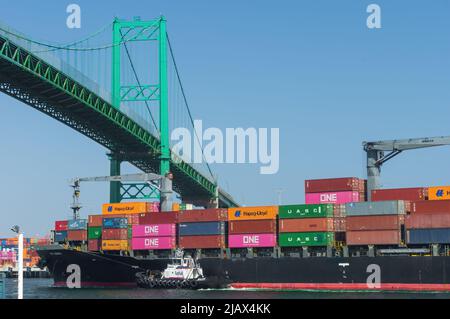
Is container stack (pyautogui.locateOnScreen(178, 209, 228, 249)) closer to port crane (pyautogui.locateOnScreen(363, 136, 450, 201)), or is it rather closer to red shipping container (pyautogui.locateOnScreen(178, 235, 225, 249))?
red shipping container (pyautogui.locateOnScreen(178, 235, 225, 249))

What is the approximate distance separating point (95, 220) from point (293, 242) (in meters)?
20.7

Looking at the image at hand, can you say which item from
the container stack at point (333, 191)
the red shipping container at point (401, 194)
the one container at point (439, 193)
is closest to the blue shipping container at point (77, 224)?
the container stack at point (333, 191)

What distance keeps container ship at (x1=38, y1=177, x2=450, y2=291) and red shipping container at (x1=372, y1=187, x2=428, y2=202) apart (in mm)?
81

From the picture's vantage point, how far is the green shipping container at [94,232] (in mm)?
66750

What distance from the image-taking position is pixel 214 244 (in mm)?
60656

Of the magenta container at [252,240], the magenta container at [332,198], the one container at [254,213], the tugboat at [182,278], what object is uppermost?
the magenta container at [332,198]

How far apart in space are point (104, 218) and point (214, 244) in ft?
38.7

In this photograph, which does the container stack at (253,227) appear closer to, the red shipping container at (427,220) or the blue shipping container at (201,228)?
the blue shipping container at (201,228)

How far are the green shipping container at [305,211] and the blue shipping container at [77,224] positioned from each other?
21.5 meters

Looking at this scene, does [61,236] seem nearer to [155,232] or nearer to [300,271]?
[155,232]

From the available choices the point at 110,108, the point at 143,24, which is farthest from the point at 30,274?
the point at 110,108

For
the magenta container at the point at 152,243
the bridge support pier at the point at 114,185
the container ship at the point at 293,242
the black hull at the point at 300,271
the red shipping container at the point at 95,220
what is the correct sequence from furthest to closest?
the bridge support pier at the point at 114,185 → the red shipping container at the point at 95,220 → the magenta container at the point at 152,243 → the container ship at the point at 293,242 → the black hull at the point at 300,271

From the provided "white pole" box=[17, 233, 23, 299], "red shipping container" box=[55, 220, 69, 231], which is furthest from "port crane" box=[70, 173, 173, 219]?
"white pole" box=[17, 233, 23, 299]

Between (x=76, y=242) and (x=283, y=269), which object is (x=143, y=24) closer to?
(x=76, y=242)
